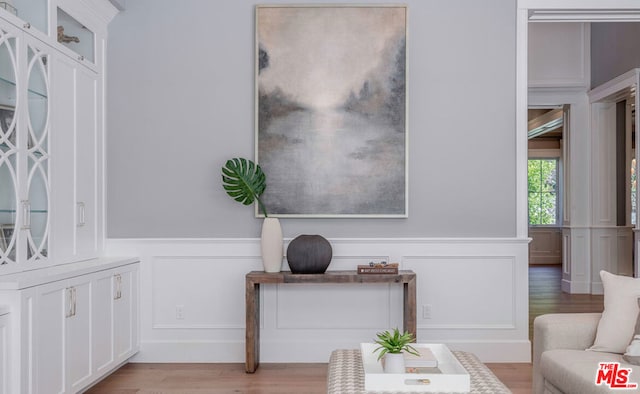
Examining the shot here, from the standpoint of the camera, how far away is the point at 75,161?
3.75 m

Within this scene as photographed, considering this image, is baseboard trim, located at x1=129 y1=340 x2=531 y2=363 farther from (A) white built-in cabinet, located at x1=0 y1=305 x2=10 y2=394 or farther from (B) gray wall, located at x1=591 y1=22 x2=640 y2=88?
(B) gray wall, located at x1=591 y1=22 x2=640 y2=88

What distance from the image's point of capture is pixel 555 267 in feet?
37.5

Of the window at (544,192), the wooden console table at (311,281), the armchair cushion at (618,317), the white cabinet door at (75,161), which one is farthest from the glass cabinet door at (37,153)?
the window at (544,192)

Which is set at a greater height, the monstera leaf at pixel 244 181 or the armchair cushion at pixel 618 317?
the monstera leaf at pixel 244 181

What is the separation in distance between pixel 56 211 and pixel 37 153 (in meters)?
0.39

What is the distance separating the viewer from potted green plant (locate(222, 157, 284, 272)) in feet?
13.1

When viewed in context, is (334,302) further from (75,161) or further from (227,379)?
(75,161)

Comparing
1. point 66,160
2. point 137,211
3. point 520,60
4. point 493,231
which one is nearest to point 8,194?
point 66,160

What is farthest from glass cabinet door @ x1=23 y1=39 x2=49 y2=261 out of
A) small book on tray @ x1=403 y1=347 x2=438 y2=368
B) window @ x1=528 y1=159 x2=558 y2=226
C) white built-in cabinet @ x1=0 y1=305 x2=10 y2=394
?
window @ x1=528 y1=159 x2=558 y2=226

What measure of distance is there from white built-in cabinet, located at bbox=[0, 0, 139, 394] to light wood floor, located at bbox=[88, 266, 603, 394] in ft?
0.50

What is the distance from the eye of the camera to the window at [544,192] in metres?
12.6

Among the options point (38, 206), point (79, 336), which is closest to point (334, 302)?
point (79, 336)

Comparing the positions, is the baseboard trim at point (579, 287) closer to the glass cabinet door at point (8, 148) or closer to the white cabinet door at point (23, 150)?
the white cabinet door at point (23, 150)

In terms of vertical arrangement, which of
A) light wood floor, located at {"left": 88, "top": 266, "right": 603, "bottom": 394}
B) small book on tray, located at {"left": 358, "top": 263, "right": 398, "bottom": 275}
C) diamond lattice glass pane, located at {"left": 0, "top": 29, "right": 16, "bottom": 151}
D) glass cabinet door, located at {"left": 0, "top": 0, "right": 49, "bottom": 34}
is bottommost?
light wood floor, located at {"left": 88, "top": 266, "right": 603, "bottom": 394}
